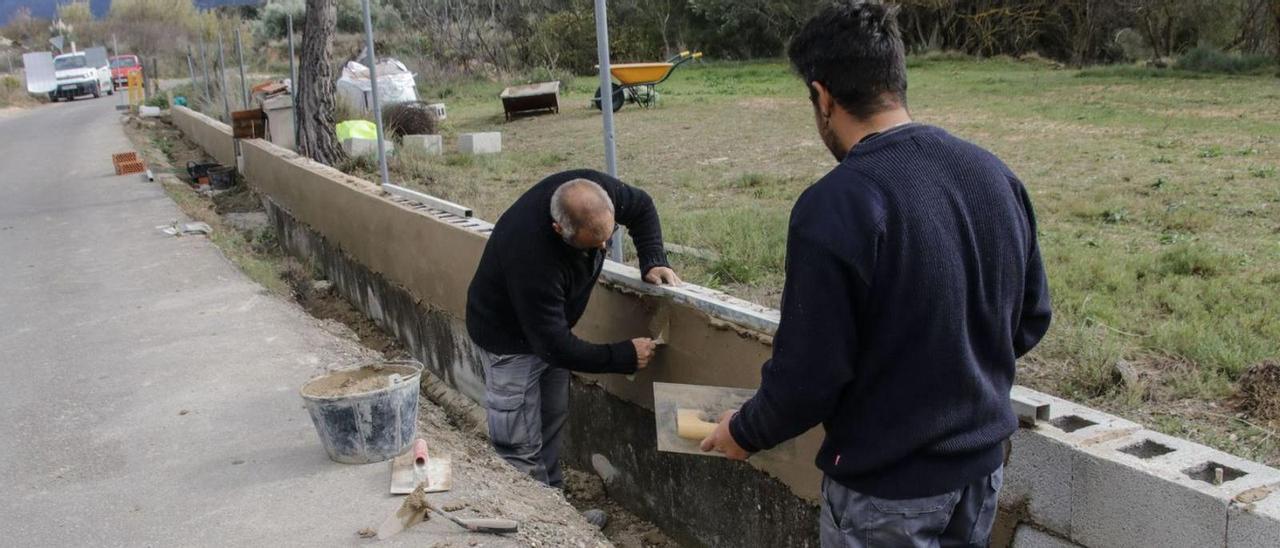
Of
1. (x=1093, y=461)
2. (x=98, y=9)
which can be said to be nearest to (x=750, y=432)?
(x=1093, y=461)

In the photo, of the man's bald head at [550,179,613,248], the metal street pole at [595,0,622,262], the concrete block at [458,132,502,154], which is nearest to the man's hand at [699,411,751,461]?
the man's bald head at [550,179,613,248]

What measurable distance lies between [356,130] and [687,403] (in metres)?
13.3

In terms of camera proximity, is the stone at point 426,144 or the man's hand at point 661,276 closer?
the man's hand at point 661,276

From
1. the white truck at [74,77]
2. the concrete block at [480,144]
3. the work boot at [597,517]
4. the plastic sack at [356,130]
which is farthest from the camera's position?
the white truck at [74,77]

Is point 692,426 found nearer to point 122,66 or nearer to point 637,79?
point 637,79

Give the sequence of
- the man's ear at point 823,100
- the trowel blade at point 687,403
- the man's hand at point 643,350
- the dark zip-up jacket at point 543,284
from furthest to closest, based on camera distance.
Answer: the man's hand at point 643,350 < the dark zip-up jacket at point 543,284 < the trowel blade at point 687,403 < the man's ear at point 823,100

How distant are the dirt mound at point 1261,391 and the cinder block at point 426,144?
11071 mm

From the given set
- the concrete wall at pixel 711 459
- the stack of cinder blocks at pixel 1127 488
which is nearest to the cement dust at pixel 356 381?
the concrete wall at pixel 711 459

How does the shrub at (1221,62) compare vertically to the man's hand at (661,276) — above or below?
above

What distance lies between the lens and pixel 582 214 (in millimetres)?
4055

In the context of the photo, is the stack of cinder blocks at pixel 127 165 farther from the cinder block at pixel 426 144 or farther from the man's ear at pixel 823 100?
the man's ear at pixel 823 100

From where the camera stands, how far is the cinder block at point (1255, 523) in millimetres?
2555

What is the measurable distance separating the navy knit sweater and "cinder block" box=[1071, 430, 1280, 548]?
68 cm

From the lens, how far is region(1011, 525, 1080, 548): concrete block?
3160mm
